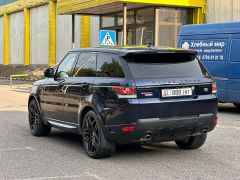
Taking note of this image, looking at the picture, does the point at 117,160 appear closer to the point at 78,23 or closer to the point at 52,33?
the point at 78,23

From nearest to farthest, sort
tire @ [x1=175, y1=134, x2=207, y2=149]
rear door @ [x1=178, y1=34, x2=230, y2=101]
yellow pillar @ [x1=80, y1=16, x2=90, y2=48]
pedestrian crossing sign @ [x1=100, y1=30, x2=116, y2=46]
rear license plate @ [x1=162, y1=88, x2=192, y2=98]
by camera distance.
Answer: rear license plate @ [x1=162, y1=88, x2=192, y2=98]
tire @ [x1=175, y1=134, x2=207, y2=149]
rear door @ [x1=178, y1=34, x2=230, y2=101]
pedestrian crossing sign @ [x1=100, y1=30, x2=116, y2=46]
yellow pillar @ [x1=80, y1=16, x2=90, y2=48]

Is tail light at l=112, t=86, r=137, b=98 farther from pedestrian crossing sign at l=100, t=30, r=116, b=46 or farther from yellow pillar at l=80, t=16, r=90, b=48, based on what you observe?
yellow pillar at l=80, t=16, r=90, b=48

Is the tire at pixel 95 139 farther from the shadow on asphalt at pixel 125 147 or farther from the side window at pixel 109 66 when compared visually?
the side window at pixel 109 66

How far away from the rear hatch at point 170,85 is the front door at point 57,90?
1691 millimetres

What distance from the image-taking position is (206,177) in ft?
20.0

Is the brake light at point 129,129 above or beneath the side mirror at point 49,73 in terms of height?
beneath

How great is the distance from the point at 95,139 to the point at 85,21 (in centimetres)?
2683

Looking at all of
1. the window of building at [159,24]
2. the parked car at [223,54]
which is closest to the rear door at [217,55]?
the parked car at [223,54]

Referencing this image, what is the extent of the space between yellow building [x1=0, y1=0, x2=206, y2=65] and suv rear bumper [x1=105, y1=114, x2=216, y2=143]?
16.4 metres

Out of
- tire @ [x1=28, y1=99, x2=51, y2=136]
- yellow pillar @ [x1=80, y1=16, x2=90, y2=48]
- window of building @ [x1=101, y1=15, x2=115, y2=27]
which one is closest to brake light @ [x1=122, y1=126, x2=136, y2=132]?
tire @ [x1=28, y1=99, x2=51, y2=136]

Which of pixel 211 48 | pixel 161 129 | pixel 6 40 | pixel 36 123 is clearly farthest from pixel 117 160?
pixel 6 40

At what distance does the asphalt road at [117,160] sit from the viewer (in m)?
6.30

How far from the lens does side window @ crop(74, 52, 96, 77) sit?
7.76 meters

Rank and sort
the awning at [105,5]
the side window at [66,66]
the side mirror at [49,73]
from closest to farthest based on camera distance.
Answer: the side window at [66,66], the side mirror at [49,73], the awning at [105,5]
